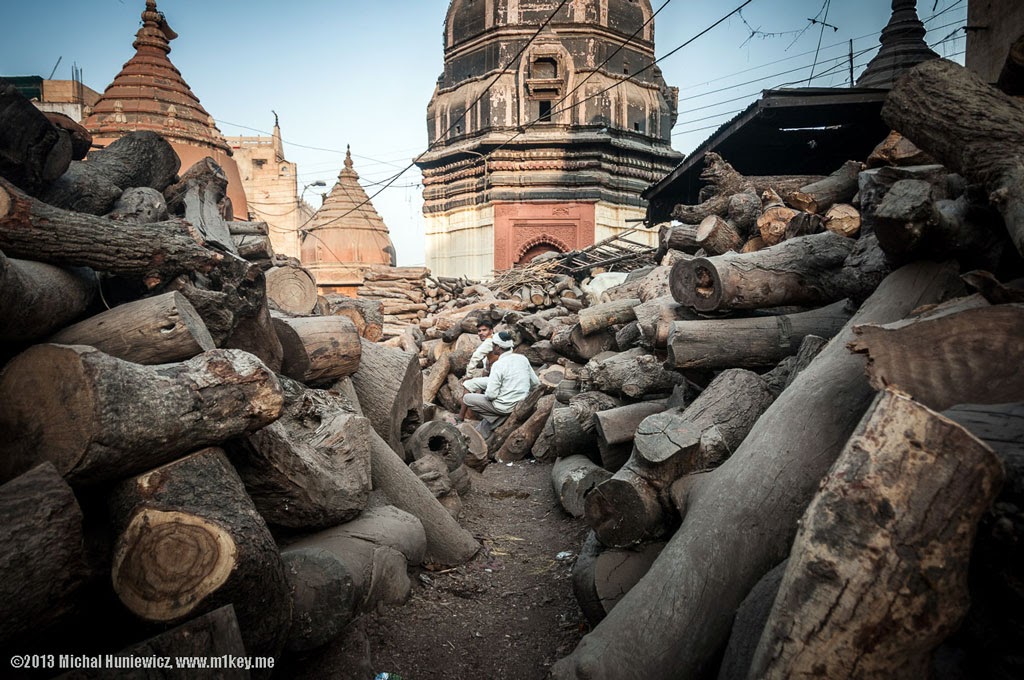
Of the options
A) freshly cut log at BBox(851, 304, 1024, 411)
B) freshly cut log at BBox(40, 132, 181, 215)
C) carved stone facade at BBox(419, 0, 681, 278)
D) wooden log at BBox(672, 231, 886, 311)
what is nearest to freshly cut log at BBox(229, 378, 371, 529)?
freshly cut log at BBox(40, 132, 181, 215)

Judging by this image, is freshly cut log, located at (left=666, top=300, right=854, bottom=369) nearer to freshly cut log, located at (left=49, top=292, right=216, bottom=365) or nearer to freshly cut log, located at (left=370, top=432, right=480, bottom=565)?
freshly cut log, located at (left=370, top=432, right=480, bottom=565)

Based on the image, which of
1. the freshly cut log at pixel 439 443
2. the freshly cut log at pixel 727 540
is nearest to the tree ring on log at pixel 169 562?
the freshly cut log at pixel 727 540

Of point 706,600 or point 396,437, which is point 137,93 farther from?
point 706,600

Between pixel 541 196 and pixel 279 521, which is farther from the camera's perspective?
pixel 541 196

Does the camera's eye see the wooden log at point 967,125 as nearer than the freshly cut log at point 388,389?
Yes

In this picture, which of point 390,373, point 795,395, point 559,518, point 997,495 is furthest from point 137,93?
point 997,495

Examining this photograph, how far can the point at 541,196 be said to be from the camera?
63.8 feet

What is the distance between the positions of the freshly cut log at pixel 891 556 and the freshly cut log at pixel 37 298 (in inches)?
112

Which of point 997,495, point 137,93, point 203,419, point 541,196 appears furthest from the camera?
point 541,196

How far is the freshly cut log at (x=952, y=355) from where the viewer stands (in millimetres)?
2094

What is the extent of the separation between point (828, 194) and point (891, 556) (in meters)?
5.82

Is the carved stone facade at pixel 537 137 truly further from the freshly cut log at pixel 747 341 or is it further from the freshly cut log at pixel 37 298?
the freshly cut log at pixel 37 298

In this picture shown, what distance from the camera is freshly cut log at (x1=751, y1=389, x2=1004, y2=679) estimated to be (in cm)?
150

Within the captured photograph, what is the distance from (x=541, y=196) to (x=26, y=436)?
60.2ft
